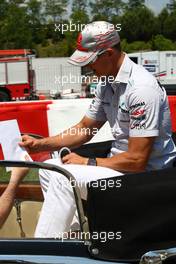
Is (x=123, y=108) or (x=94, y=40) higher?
(x=94, y=40)

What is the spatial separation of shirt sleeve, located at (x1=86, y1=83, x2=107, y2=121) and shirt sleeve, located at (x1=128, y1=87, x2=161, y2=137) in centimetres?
62

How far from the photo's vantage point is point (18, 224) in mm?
2469

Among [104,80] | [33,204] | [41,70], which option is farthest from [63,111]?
[41,70]

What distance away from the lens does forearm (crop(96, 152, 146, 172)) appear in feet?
9.92

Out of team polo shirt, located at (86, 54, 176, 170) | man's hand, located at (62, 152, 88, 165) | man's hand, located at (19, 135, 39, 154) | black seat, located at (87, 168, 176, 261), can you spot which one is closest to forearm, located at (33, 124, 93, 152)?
man's hand, located at (19, 135, 39, 154)

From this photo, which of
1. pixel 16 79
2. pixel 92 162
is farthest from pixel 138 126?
pixel 16 79

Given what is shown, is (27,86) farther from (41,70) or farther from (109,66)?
(109,66)

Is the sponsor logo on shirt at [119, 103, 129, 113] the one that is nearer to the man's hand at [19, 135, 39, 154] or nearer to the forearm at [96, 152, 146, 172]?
the forearm at [96, 152, 146, 172]

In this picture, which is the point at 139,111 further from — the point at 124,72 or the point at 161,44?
the point at 161,44

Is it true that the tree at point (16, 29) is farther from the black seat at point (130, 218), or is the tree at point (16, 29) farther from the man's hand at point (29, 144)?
the black seat at point (130, 218)

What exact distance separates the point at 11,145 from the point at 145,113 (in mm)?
1000

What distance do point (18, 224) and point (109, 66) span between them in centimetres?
122

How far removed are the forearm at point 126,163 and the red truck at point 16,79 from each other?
890 inches

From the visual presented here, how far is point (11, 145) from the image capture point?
139 inches
